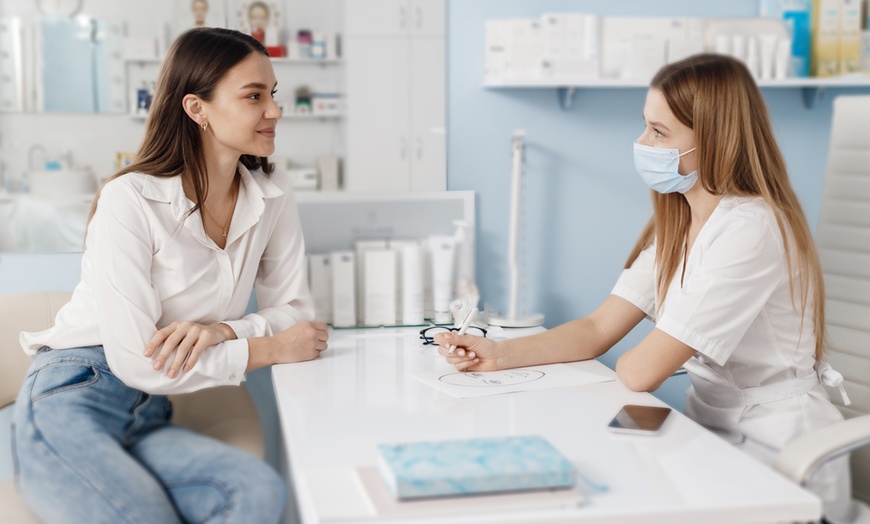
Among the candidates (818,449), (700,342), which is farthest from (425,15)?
(818,449)

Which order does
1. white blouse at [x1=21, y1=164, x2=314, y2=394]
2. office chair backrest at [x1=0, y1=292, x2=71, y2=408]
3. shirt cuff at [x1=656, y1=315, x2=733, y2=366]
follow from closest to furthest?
shirt cuff at [x1=656, y1=315, x2=733, y2=366] < white blouse at [x1=21, y1=164, x2=314, y2=394] < office chair backrest at [x1=0, y1=292, x2=71, y2=408]

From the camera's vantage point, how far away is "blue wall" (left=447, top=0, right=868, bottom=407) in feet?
7.29

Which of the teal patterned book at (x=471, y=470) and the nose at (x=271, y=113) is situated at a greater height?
the nose at (x=271, y=113)

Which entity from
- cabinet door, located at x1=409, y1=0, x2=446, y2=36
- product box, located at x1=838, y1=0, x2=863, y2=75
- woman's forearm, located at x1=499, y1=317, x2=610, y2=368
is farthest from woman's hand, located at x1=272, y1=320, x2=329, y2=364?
product box, located at x1=838, y1=0, x2=863, y2=75

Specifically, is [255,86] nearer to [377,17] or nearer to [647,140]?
[377,17]

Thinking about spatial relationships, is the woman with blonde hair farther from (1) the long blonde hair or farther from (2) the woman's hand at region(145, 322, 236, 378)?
(2) the woman's hand at region(145, 322, 236, 378)

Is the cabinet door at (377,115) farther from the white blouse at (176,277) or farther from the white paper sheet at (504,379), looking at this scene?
the white paper sheet at (504,379)

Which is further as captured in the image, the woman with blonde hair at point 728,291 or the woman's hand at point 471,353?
the woman's hand at point 471,353

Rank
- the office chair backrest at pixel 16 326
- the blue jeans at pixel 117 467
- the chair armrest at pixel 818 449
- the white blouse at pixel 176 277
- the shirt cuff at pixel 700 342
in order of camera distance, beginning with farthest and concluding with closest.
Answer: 1. the office chair backrest at pixel 16 326
2. the white blouse at pixel 176 277
3. the shirt cuff at pixel 700 342
4. the blue jeans at pixel 117 467
5. the chair armrest at pixel 818 449

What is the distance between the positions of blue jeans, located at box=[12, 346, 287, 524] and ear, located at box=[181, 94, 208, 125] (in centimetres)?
49

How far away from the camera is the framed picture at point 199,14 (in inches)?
74.5

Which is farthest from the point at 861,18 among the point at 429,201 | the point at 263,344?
the point at 263,344

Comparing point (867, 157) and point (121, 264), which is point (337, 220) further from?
point (867, 157)

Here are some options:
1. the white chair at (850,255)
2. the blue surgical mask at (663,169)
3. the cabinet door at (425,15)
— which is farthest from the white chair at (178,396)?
the white chair at (850,255)
